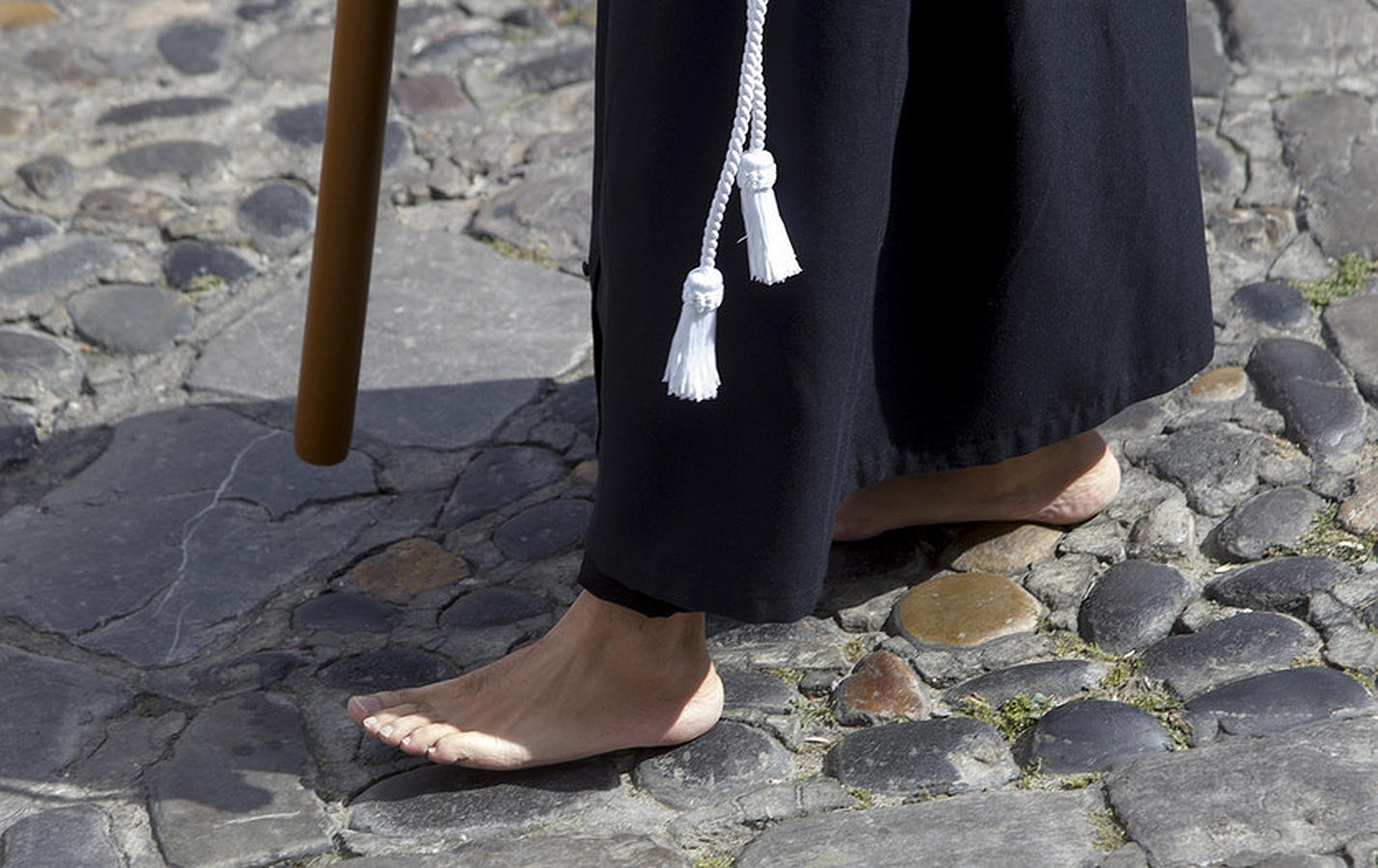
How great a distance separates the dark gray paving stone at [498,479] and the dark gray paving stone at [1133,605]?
27.5 inches

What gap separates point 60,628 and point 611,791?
71 cm

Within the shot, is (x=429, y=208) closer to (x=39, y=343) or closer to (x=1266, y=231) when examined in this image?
(x=39, y=343)

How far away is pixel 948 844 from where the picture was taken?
145cm

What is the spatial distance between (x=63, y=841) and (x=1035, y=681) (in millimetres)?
948

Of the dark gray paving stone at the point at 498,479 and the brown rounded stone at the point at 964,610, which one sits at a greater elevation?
the dark gray paving stone at the point at 498,479

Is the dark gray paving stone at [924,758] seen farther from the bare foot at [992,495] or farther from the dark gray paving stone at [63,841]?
the dark gray paving stone at [63,841]

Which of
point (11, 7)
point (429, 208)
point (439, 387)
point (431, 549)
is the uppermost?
point (11, 7)

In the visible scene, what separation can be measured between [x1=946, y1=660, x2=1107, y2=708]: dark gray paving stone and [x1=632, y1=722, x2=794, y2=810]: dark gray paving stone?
202 mm

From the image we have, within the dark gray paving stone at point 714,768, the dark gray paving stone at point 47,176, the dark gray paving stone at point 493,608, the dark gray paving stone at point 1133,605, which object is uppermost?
the dark gray paving stone at point 47,176

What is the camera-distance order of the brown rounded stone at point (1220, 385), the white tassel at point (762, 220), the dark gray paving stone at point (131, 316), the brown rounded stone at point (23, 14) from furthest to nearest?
the brown rounded stone at point (23, 14)
the dark gray paving stone at point (131, 316)
the brown rounded stone at point (1220, 385)
the white tassel at point (762, 220)

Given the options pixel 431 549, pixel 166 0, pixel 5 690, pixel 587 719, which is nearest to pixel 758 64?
pixel 587 719

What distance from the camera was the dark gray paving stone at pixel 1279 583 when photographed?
5.68 ft

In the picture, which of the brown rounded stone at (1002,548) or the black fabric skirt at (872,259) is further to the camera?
the brown rounded stone at (1002,548)

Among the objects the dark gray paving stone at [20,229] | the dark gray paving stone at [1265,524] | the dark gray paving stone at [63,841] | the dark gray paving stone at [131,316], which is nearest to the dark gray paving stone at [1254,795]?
the dark gray paving stone at [1265,524]
